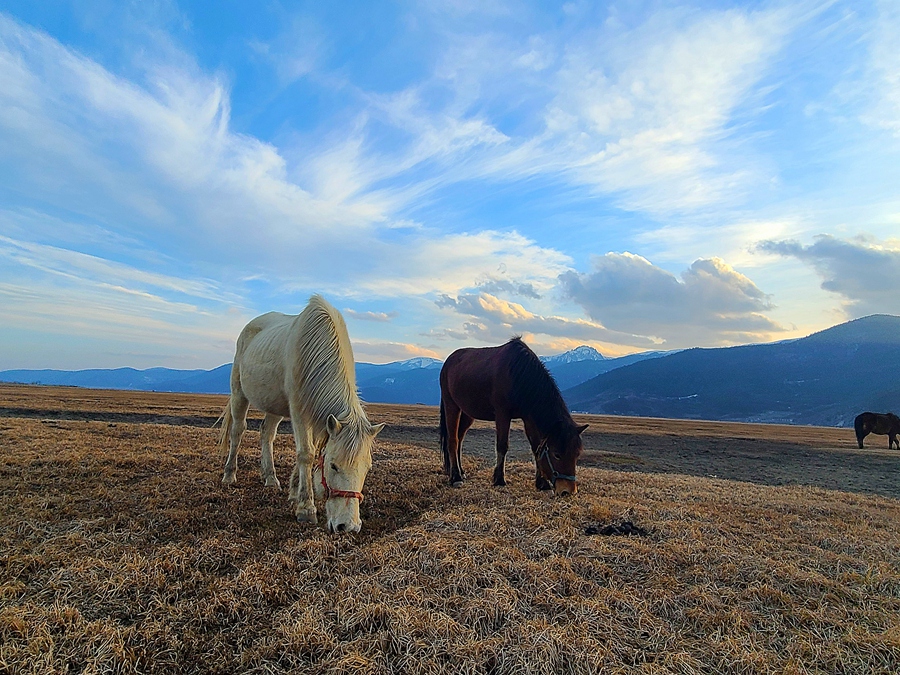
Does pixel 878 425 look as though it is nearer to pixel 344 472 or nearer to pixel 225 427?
pixel 344 472

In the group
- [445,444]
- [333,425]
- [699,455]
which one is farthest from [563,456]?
[699,455]

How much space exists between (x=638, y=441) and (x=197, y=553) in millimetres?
24576

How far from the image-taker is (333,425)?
224 inches

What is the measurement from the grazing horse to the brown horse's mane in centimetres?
320

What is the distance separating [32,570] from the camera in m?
4.04

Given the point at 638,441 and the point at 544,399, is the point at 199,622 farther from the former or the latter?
the point at 638,441

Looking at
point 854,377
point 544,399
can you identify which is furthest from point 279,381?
point 854,377

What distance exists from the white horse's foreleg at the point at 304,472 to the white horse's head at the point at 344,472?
376 millimetres

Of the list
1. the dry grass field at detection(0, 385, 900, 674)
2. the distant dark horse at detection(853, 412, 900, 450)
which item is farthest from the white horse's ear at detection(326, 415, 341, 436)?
the distant dark horse at detection(853, 412, 900, 450)

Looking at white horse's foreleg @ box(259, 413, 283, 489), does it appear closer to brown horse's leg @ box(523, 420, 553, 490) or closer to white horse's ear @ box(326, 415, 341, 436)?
white horse's ear @ box(326, 415, 341, 436)

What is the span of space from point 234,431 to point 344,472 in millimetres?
3861

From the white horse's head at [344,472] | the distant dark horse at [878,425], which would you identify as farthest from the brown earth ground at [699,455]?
the white horse's head at [344,472]

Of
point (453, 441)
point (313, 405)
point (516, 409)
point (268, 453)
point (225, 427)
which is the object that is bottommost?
point (268, 453)

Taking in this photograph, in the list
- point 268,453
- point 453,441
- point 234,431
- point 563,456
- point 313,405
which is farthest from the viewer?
point 453,441
